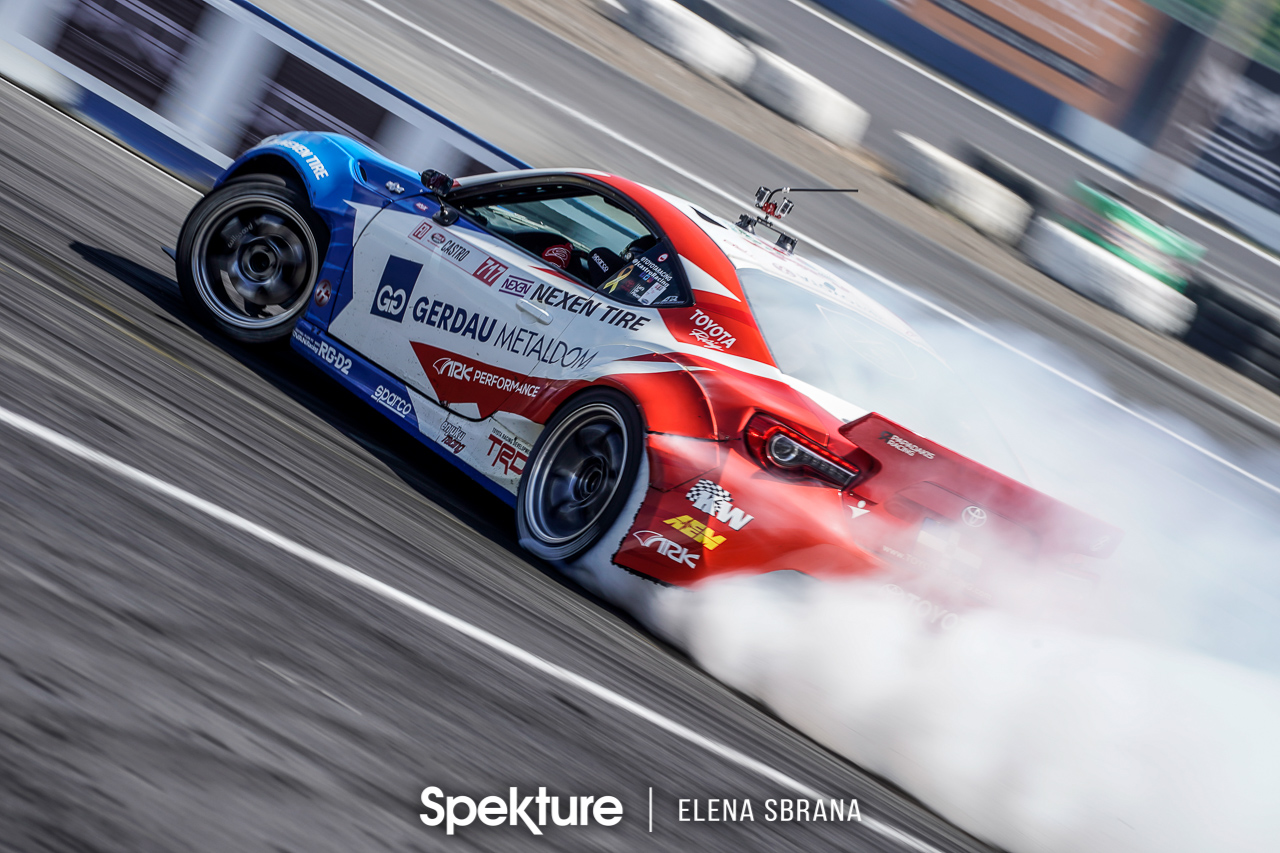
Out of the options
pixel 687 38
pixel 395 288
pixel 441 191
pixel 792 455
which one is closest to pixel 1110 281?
pixel 687 38

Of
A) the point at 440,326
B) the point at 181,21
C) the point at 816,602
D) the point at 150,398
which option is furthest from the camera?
the point at 181,21

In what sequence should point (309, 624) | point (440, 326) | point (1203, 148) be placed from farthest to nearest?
point (1203, 148) < point (440, 326) < point (309, 624)

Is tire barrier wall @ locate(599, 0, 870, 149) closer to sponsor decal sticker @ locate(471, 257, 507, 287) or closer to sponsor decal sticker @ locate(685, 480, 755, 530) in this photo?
sponsor decal sticker @ locate(471, 257, 507, 287)

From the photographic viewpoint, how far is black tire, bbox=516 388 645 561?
4.86 meters

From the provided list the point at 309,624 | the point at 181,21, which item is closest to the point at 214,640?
the point at 309,624

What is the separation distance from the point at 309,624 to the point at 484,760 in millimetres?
641

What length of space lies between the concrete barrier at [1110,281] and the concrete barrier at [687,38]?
414cm

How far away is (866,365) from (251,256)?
9.50 ft

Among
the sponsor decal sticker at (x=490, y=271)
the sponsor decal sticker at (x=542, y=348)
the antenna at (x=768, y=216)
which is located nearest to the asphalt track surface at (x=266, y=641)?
the sponsor decal sticker at (x=542, y=348)

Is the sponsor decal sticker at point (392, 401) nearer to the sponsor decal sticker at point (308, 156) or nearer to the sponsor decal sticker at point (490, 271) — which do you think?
the sponsor decal sticker at point (490, 271)

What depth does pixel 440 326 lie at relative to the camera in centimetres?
563

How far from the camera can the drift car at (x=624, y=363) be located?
4.57 meters

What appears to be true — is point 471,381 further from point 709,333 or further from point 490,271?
point 709,333

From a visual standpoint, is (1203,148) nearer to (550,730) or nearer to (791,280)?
(791,280)
